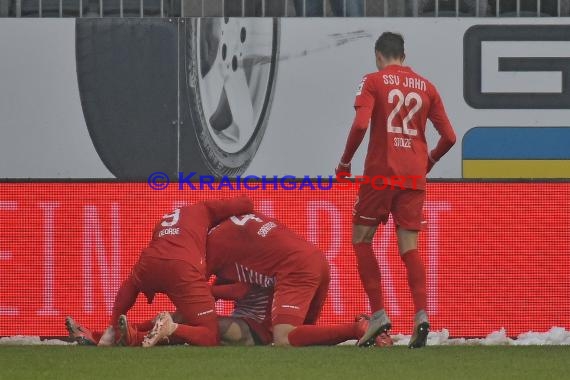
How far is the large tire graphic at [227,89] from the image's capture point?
493 inches

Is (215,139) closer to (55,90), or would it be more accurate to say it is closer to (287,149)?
(287,149)

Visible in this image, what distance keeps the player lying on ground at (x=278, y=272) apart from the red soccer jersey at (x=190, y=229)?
66 mm

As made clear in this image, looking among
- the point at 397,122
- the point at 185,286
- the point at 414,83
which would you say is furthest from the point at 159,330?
the point at 414,83

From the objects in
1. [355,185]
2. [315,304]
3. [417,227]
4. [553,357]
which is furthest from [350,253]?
[553,357]

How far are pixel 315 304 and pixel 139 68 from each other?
4.16 m

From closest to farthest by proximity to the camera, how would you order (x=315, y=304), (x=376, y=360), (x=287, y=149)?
(x=376, y=360)
(x=315, y=304)
(x=287, y=149)

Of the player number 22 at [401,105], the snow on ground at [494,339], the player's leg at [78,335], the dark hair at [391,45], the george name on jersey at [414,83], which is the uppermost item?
the dark hair at [391,45]

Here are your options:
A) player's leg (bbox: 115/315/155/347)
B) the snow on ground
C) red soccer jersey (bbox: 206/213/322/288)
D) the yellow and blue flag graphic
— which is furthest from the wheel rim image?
player's leg (bbox: 115/315/155/347)

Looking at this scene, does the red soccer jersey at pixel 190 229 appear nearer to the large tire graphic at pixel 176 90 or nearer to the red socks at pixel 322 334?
the red socks at pixel 322 334

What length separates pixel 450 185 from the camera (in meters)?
10.6

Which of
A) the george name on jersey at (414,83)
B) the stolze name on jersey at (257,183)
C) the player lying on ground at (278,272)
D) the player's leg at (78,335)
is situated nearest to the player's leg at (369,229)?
the player lying on ground at (278,272)

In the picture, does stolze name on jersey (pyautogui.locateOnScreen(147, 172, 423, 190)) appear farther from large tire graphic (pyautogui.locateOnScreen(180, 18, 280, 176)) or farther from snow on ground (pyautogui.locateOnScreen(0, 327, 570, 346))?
large tire graphic (pyautogui.locateOnScreen(180, 18, 280, 176))

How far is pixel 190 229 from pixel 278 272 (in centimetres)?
57

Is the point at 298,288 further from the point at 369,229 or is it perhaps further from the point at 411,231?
the point at 411,231
